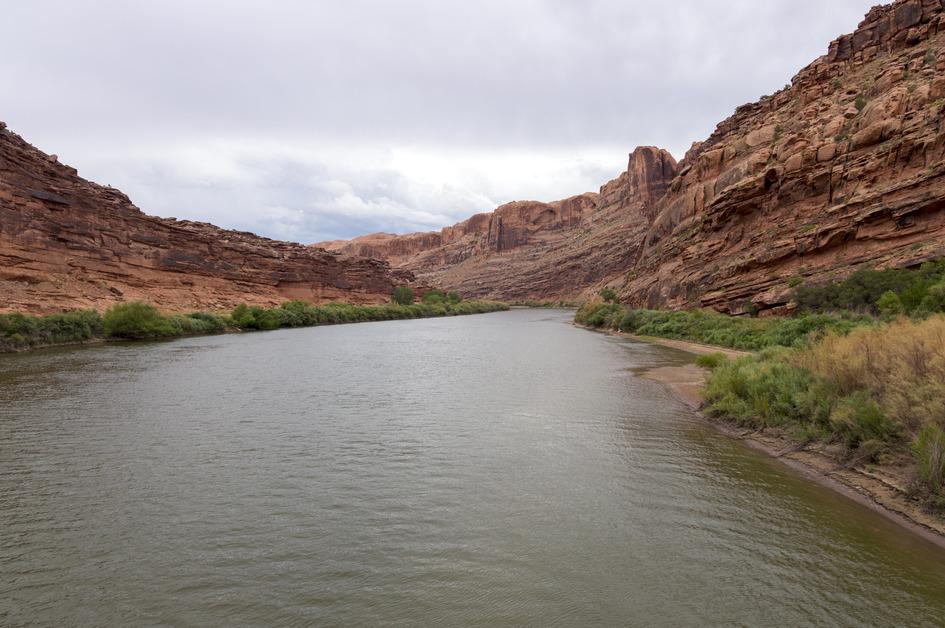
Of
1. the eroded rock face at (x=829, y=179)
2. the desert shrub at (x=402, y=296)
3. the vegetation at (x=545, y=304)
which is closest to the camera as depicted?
the eroded rock face at (x=829, y=179)

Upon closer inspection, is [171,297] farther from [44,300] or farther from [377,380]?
[377,380]

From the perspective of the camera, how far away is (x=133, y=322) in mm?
31797

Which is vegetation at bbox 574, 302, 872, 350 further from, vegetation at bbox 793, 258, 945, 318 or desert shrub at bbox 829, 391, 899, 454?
desert shrub at bbox 829, 391, 899, 454

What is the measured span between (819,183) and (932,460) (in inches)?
1191

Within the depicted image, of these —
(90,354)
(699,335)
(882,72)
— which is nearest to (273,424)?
(90,354)

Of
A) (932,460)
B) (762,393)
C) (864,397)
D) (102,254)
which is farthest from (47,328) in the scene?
(932,460)

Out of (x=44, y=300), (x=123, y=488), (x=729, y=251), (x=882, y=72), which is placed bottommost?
(x=123, y=488)

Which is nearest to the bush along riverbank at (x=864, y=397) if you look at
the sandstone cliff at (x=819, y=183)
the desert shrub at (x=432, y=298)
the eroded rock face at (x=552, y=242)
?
the sandstone cliff at (x=819, y=183)

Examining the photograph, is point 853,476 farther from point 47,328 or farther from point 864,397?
point 47,328

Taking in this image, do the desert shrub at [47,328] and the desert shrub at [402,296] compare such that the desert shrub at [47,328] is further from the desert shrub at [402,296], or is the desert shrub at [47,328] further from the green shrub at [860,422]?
the desert shrub at [402,296]

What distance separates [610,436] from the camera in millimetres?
10523

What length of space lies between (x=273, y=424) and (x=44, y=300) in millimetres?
30429

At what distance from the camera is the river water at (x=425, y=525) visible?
15.8ft

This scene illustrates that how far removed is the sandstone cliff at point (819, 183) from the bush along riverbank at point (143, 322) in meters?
33.9
